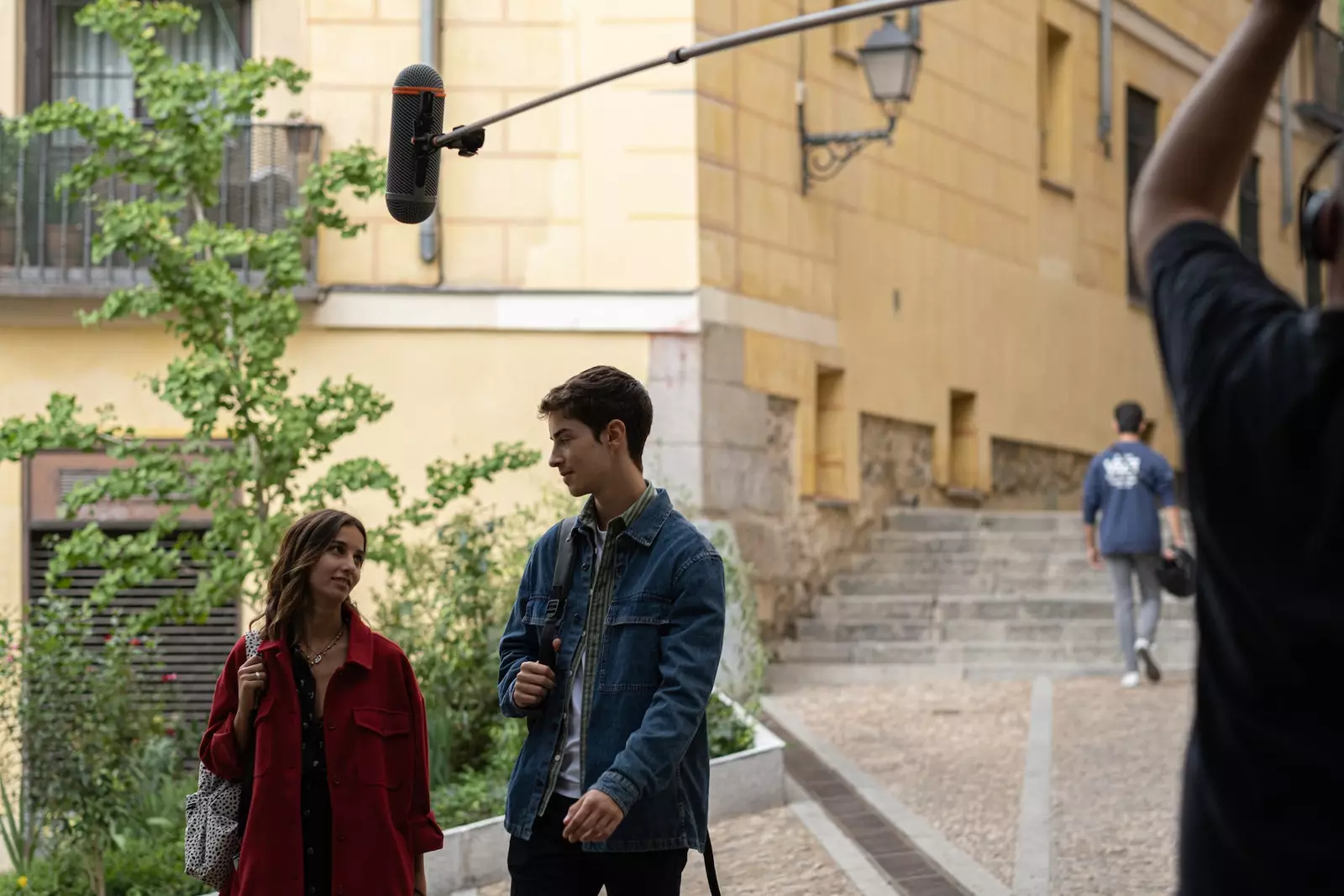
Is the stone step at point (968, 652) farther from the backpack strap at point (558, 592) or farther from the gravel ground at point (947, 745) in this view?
the backpack strap at point (558, 592)

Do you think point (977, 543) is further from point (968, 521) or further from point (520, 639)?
point (520, 639)

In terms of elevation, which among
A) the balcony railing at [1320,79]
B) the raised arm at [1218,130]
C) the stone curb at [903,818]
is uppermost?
the balcony railing at [1320,79]

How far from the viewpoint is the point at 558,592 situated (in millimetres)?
4422

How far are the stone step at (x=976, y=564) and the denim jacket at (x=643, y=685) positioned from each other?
1215 centimetres

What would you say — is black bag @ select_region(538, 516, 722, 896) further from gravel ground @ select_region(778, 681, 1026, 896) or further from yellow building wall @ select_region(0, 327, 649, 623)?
yellow building wall @ select_region(0, 327, 649, 623)

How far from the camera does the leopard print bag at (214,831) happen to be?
185 inches

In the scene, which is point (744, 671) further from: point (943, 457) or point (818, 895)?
point (943, 457)

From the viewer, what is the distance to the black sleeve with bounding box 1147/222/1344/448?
1860 mm

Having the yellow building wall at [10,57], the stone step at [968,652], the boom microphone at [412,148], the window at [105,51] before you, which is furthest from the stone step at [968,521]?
the boom microphone at [412,148]

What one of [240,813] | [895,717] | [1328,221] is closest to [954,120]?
[895,717]

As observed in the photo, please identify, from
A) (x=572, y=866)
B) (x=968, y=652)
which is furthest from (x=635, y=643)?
(x=968, y=652)

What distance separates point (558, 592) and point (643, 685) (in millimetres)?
303

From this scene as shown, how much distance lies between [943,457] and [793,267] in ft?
11.3

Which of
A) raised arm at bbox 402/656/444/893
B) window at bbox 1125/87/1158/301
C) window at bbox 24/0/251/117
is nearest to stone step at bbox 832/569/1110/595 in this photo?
window at bbox 24/0/251/117
